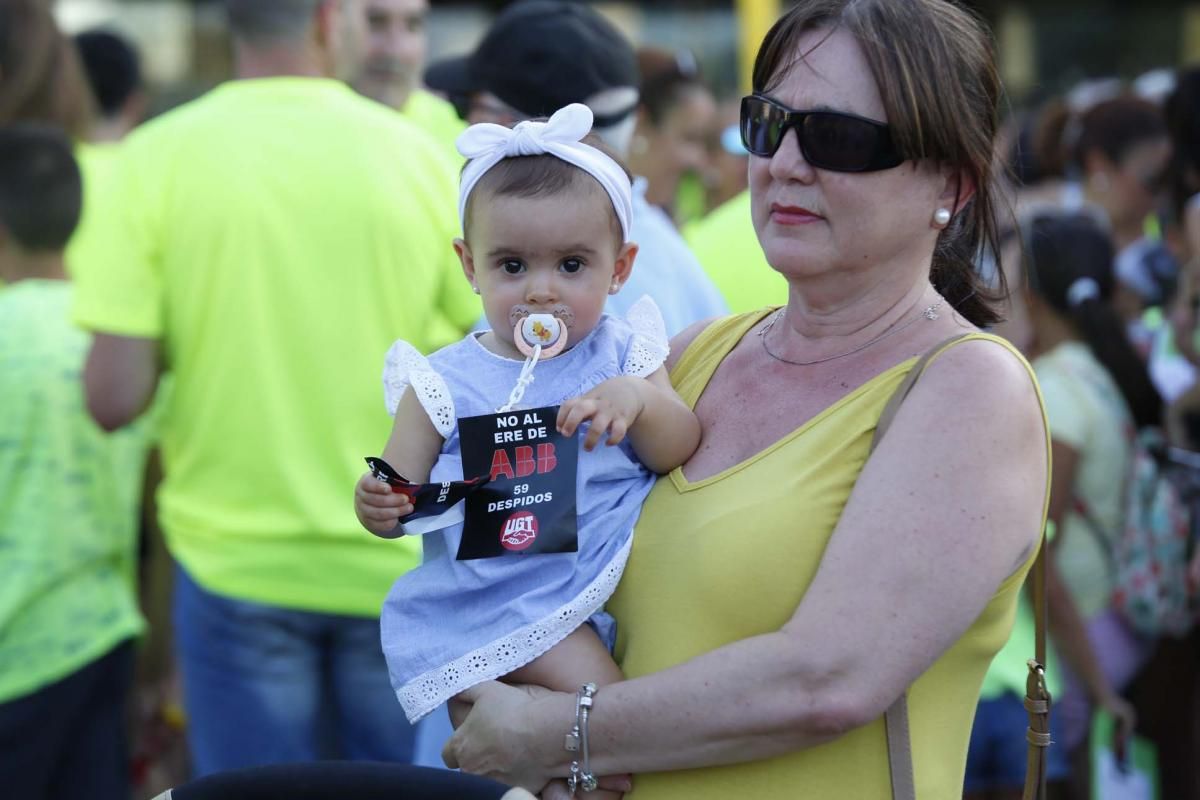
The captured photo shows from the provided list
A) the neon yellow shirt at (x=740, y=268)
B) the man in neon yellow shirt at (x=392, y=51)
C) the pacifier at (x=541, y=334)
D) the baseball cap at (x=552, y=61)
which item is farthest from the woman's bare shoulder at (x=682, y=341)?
the man in neon yellow shirt at (x=392, y=51)

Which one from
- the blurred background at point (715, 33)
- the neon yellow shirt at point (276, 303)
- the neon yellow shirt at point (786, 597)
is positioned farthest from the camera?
the blurred background at point (715, 33)

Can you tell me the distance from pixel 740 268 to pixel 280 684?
1572mm

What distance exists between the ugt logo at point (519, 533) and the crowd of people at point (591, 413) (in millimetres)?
18

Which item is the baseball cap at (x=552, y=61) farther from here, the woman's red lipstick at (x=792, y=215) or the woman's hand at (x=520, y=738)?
the woman's hand at (x=520, y=738)

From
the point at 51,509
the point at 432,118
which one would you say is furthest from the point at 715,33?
the point at 51,509

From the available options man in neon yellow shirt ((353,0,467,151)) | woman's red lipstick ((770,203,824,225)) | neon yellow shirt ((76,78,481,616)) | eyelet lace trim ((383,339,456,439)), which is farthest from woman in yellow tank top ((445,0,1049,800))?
man in neon yellow shirt ((353,0,467,151))

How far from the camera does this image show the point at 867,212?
6.49 ft

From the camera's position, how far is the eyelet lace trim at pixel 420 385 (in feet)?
6.97

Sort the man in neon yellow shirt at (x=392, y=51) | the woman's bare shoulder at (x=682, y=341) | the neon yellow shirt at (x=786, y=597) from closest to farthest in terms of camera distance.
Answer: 1. the neon yellow shirt at (x=786, y=597)
2. the woman's bare shoulder at (x=682, y=341)
3. the man in neon yellow shirt at (x=392, y=51)

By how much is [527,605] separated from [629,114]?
1711mm

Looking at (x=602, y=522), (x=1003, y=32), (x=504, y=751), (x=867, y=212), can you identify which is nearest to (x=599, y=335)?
(x=602, y=522)

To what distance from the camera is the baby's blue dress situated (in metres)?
2.03

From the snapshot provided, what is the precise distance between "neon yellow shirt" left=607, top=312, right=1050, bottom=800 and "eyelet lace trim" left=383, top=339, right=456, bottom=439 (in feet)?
1.20

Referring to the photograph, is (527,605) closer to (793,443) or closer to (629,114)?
(793,443)
